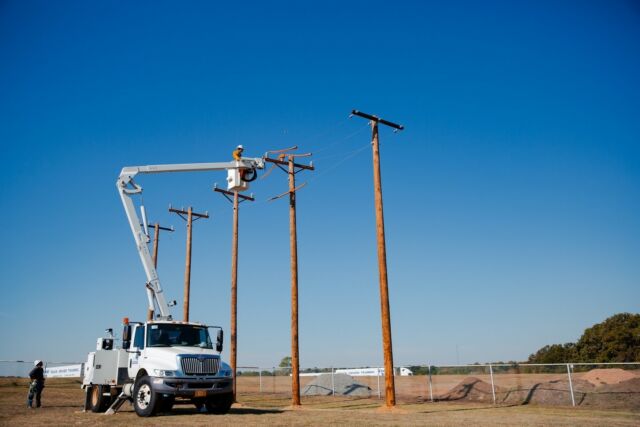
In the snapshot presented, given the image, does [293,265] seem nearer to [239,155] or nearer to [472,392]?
[239,155]

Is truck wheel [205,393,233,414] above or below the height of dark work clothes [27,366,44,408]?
below

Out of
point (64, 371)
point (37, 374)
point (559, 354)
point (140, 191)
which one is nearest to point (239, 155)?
point (140, 191)

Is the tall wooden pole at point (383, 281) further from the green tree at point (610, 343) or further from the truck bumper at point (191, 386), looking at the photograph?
the green tree at point (610, 343)

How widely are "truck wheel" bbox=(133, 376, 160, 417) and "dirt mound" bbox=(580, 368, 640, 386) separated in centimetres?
1972

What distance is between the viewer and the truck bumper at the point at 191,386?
15898 mm

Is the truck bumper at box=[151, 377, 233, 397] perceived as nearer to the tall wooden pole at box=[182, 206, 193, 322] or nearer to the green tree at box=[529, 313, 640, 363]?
the tall wooden pole at box=[182, 206, 193, 322]

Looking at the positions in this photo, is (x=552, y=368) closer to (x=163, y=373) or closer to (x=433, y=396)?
(x=433, y=396)

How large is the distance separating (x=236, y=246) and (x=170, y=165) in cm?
674

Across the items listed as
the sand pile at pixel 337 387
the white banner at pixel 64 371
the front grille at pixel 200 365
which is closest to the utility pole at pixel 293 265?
the front grille at pixel 200 365

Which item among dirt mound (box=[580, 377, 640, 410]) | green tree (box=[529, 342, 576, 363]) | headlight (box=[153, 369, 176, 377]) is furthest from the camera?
green tree (box=[529, 342, 576, 363])

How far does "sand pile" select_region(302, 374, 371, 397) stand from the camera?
34.2 metres

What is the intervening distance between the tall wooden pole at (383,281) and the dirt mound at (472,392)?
8.60 metres

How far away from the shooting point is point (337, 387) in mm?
35250

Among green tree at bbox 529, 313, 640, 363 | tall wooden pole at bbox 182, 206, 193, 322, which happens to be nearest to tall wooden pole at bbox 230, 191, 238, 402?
tall wooden pole at bbox 182, 206, 193, 322
